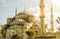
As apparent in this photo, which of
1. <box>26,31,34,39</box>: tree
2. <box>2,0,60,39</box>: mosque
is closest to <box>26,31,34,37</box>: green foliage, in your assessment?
<box>26,31,34,39</box>: tree

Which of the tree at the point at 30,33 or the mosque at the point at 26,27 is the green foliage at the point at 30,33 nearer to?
the tree at the point at 30,33

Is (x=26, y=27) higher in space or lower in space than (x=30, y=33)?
higher

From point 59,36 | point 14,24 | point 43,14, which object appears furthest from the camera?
point 14,24

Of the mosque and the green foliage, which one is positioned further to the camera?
the green foliage

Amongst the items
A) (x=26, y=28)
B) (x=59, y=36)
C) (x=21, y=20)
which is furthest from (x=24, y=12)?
(x=59, y=36)

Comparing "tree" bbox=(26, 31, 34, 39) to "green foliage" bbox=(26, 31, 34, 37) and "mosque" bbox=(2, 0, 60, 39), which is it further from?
"mosque" bbox=(2, 0, 60, 39)

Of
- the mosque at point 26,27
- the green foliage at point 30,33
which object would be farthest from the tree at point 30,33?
the mosque at point 26,27

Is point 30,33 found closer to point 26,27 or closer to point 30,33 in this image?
point 30,33

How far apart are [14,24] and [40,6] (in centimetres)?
1203

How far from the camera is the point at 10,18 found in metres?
45.5

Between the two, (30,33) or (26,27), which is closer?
(30,33)

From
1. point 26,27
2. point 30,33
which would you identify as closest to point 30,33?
point 30,33

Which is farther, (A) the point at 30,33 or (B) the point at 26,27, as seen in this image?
(B) the point at 26,27

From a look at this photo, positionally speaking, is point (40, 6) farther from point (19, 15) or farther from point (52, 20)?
point (19, 15)
